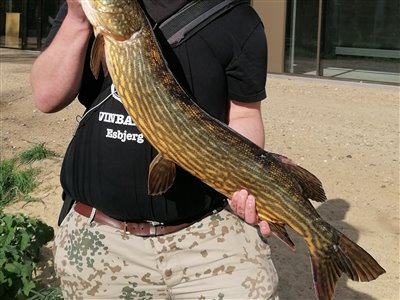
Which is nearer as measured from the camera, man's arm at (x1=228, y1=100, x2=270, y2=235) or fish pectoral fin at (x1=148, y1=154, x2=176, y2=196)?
fish pectoral fin at (x1=148, y1=154, x2=176, y2=196)

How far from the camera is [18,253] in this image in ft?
12.8

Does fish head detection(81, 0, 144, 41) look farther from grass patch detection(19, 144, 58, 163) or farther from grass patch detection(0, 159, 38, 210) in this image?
grass patch detection(19, 144, 58, 163)

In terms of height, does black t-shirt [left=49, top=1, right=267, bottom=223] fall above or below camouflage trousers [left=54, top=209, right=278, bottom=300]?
above

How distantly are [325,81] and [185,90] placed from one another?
36.2 feet

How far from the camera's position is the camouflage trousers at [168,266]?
2.47 metres

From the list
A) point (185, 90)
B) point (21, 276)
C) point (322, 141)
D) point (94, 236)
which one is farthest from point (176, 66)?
point (322, 141)

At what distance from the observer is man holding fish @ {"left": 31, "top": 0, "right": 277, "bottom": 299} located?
7.99ft

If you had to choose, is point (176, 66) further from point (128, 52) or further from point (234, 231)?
point (234, 231)

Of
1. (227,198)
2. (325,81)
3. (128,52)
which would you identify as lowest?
(325,81)

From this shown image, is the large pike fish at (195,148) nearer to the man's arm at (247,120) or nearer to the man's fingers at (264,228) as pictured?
the man's fingers at (264,228)

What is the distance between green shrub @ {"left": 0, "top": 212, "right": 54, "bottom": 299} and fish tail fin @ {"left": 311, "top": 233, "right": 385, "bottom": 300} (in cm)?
197

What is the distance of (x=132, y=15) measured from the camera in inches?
90.1

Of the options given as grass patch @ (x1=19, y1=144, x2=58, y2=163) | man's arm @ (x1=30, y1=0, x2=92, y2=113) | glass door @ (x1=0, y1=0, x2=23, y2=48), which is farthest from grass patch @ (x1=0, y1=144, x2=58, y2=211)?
glass door @ (x1=0, y1=0, x2=23, y2=48)

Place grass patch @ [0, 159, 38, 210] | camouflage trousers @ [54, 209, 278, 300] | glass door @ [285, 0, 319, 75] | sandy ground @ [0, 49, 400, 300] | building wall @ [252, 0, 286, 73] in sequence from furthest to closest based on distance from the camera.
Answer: building wall @ [252, 0, 286, 73]
glass door @ [285, 0, 319, 75]
grass patch @ [0, 159, 38, 210]
sandy ground @ [0, 49, 400, 300]
camouflage trousers @ [54, 209, 278, 300]
